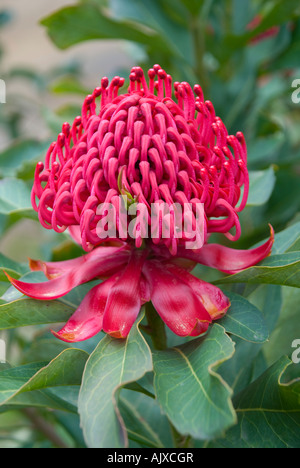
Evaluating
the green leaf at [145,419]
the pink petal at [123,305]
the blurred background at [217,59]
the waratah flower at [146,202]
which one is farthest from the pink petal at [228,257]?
the blurred background at [217,59]

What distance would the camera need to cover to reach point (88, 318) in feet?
3.29

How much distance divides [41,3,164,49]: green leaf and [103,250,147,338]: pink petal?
1275 mm

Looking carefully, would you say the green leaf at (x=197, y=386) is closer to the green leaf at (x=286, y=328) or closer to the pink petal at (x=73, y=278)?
the pink petal at (x=73, y=278)

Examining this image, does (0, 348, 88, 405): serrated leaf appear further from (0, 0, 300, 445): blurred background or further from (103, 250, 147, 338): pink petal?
(0, 0, 300, 445): blurred background

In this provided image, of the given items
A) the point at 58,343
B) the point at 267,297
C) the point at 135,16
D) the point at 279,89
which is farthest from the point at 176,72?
the point at 58,343

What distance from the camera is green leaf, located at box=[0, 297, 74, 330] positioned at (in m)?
0.99

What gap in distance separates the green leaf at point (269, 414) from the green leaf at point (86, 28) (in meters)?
1.47

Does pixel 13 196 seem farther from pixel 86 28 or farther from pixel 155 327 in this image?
pixel 86 28

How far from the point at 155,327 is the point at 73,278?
0.21 m

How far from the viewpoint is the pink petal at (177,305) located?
96 centimetres

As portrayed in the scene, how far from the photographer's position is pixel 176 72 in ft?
8.00

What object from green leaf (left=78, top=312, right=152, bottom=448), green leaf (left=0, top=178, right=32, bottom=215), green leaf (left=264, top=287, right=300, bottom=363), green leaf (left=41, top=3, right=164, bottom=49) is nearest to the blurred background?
green leaf (left=41, top=3, right=164, bottom=49)

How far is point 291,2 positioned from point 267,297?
120cm

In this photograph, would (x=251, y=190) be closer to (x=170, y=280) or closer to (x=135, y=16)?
(x=170, y=280)
